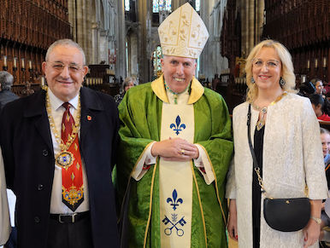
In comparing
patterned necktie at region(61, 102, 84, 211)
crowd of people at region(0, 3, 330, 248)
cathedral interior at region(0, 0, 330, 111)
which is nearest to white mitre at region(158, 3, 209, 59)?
crowd of people at region(0, 3, 330, 248)

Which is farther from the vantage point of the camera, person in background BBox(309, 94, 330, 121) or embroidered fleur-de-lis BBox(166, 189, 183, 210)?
person in background BBox(309, 94, 330, 121)

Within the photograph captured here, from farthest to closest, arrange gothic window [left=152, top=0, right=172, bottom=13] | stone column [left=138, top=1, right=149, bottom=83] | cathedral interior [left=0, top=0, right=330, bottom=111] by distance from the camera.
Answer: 1. gothic window [left=152, top=0, right=172, bottom=13]
2. stone column [left=138, top=1, right=149, bottom=83]
3. cathedral interior [left=0, top=0, right=330, bottom=111]

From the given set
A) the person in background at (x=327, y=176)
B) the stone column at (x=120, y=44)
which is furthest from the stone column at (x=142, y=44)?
the person in background at (x=327, y=176)

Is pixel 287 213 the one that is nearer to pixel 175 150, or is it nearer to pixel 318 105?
pixel 175 150

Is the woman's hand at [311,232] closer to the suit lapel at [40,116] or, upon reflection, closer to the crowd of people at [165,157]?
the crowd of people at [165,157]

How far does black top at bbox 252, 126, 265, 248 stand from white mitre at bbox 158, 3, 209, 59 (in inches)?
30.6

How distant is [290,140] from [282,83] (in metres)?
0.35

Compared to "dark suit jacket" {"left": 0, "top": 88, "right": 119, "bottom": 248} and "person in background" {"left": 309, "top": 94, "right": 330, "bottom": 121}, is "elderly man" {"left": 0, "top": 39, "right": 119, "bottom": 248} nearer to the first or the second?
"dark suit jacket" {"left": 0, "top": 88, "right": 119, "bottom": 248}

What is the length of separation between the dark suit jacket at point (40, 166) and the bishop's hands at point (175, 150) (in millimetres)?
353

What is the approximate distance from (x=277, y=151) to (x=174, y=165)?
2.33ft

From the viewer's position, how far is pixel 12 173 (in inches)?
78.7

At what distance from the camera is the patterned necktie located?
1.90 m

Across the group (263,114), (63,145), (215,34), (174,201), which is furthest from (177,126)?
(215,34)

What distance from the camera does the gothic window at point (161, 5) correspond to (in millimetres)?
34062
